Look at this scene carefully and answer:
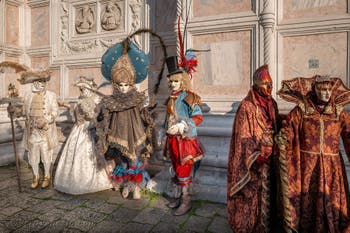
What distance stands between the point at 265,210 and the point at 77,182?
2.93 m

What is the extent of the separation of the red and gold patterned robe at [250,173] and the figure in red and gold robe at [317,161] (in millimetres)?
194

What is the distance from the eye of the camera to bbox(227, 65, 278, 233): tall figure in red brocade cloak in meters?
2.53

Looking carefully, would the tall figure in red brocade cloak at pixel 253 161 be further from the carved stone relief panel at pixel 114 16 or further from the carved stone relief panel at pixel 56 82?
the carved stone relief panel at pixel 56 82

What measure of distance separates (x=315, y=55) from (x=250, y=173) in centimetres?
258

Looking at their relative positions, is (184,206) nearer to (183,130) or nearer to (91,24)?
(183,130)

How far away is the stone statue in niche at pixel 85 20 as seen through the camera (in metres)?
6.14

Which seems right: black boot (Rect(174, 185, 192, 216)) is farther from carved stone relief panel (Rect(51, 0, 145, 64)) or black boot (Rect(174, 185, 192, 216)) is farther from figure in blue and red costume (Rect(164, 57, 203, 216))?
carved stone relief panel (Rect(51, 0, 145, 64))

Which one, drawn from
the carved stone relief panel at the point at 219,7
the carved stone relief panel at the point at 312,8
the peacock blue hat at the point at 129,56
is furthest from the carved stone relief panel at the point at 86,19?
the carved stone relief panel at the point at 312,8

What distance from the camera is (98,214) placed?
3.26 meters

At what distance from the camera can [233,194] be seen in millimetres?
2572

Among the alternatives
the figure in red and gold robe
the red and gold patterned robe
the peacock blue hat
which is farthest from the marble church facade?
the figure in red and gold robe

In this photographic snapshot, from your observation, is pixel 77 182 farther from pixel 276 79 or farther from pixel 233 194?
pixel 276 79

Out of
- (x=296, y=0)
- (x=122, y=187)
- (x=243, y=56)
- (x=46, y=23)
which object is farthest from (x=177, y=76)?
(x=46, y=23)

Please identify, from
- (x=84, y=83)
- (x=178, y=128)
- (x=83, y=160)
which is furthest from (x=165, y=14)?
(x=83, y=160)
